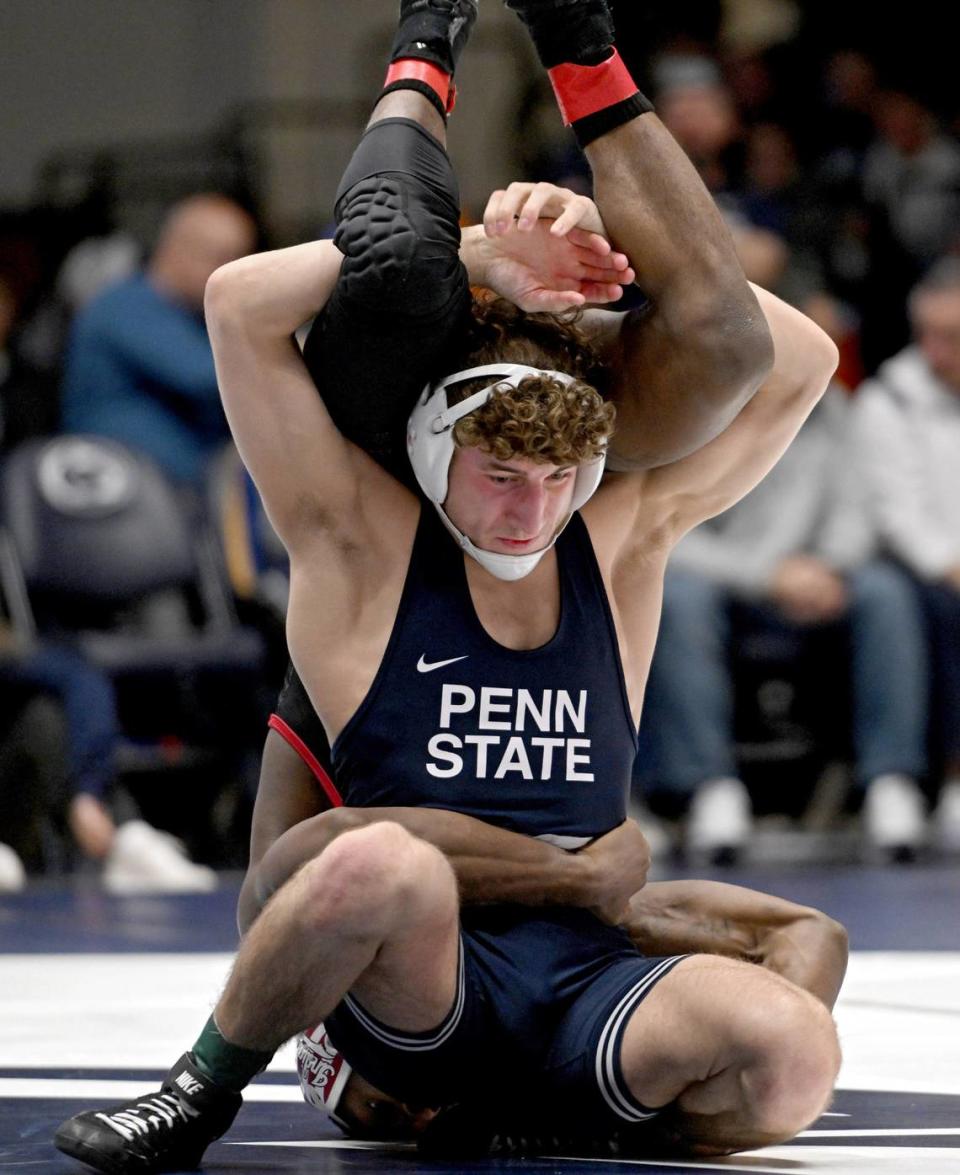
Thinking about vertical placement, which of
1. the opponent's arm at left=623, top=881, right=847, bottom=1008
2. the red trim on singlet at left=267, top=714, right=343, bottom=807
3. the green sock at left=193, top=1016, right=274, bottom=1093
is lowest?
the green sock at left=193, top=1016, right=274, bottom=1093

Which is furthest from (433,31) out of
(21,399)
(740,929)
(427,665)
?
(21,399)

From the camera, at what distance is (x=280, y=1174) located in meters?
2.44

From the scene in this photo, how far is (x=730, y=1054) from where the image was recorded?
245 centimetres

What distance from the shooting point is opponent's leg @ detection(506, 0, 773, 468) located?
2734 mm

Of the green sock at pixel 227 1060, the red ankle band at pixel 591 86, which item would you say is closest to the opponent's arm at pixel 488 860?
the green sock at pixel 227 1060

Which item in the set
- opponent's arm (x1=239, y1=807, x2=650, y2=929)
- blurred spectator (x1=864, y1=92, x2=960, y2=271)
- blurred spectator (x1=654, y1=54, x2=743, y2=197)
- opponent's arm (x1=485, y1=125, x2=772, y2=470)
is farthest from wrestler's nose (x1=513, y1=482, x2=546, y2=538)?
blurred spectator (x1=864, y1=92, x2=960, y2=271)

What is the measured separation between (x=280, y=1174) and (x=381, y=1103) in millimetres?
301

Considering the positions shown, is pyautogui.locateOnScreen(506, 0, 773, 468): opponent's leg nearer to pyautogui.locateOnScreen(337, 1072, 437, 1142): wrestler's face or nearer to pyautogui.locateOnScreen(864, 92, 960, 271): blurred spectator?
pyautogui.locateOnScreen(337, 1072, 437, 1142): wrestler's face

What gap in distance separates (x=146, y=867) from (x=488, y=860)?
11.2 feet

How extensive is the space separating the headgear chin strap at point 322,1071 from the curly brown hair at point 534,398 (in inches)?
29.5

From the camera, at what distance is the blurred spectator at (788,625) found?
20.9 feet

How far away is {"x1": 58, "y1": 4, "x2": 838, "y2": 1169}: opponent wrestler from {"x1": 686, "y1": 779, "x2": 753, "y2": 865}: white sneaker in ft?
10.8

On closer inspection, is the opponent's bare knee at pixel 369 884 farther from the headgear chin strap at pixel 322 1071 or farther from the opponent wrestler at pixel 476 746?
the headgear chin strap at pixel 322 1071

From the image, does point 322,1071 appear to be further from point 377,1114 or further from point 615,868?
point 615,868
